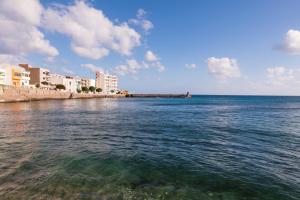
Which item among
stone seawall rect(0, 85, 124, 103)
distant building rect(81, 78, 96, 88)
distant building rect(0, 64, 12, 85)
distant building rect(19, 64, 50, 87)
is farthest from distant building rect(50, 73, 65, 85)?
distant building rect(0, 64, 12, 85)

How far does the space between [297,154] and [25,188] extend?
629 inches

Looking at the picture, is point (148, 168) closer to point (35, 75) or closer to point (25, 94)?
point (25, 94)

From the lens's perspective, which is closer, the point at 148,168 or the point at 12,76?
the point at 148,168

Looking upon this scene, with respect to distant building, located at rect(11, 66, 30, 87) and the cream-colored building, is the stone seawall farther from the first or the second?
distant building, located at rect(11, 66, 30, 87)

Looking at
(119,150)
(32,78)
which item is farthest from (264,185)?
(32,78)

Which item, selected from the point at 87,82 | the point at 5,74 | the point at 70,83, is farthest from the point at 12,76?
the point at 87,82

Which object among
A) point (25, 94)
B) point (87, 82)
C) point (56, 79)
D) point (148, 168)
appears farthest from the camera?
point (87, 82)

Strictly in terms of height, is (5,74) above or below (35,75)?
below

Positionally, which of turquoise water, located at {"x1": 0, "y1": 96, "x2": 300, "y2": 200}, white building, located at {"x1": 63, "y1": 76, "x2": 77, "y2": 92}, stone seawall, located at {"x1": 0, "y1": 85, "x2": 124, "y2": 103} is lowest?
turquoise water, located at {"x1": 0, "y1": 96, "x2": 300, "y2": 200}

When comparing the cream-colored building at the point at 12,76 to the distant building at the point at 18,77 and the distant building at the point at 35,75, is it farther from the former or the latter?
the distant building at the point at 35,75

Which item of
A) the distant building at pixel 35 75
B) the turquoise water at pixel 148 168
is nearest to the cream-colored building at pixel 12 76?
the distant building at pixel 35 75

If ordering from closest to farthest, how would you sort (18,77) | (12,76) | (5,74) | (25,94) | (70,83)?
(25,94) < (5,74) < (12,76) < (18,77) < (70,83)

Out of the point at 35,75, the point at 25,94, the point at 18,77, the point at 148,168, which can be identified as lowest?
the point at 148,168

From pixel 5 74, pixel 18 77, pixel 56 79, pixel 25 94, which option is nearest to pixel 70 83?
pixel 56 79
